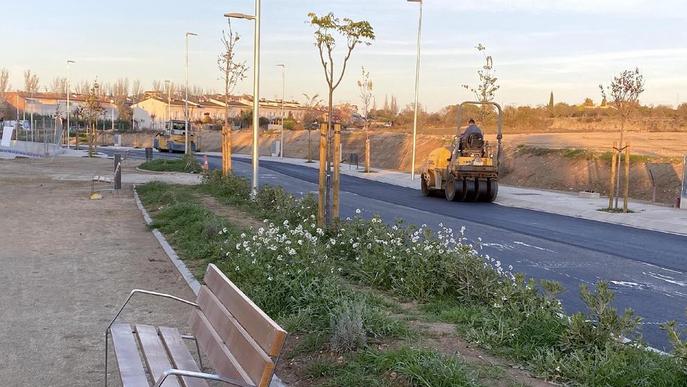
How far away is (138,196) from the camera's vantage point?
19.2 meters

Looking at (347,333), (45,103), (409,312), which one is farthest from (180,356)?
(45,103)

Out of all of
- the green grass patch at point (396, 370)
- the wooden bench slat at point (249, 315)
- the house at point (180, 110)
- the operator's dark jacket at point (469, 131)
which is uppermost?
the house at point (180, 110)

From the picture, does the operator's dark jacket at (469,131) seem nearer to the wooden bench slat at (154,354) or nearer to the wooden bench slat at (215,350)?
the wooden bench slat at (215,350)

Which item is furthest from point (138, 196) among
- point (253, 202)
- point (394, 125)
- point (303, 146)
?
point (394, 125)

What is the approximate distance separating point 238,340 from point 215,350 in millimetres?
334

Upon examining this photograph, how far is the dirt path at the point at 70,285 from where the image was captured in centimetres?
540

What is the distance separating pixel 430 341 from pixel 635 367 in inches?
60.1

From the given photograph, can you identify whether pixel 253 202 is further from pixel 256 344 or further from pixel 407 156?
pixel 407 156

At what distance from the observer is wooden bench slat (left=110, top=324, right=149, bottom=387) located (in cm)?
391

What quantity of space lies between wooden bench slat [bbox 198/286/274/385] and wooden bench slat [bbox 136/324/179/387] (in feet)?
1.14

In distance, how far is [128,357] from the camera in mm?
4273

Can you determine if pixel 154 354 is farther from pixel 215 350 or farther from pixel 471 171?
pixel 471 171

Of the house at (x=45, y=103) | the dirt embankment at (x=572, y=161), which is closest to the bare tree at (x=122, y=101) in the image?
the house at (x=45, y=103)

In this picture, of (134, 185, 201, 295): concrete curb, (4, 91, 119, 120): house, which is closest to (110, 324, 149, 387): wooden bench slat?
(134, 185, 201, 295): concrete curb
